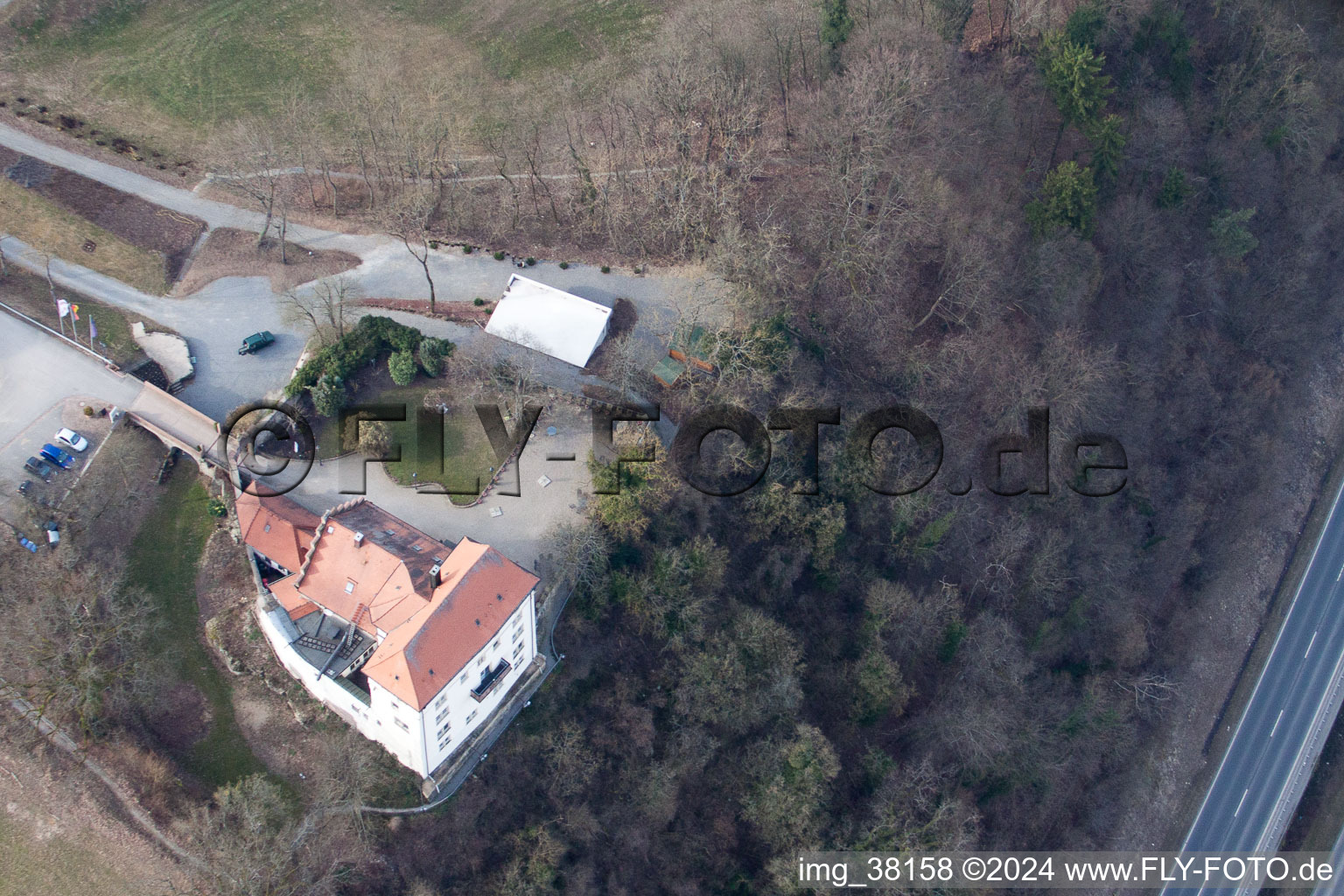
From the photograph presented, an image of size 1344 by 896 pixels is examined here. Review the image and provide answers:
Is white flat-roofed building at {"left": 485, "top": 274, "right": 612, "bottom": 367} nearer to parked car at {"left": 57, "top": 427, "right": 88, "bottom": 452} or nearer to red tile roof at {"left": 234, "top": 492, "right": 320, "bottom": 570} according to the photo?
red tile roof at {"left": 234, "top": 492, "right": 320, "bottom": 570}

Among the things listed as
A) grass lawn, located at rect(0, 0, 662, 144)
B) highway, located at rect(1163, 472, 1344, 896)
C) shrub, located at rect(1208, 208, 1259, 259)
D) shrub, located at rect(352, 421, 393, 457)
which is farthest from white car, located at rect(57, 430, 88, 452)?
shrub, located at rect(1208, 208, 1259, 259)

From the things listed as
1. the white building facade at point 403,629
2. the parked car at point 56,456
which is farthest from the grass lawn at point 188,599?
the parked car at point 56,456

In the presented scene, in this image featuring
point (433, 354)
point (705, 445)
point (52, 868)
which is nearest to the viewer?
point (52, 868)

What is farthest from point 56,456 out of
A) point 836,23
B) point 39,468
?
point 836,23

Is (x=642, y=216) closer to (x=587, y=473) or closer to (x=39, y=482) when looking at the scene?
(x=587, y=473)

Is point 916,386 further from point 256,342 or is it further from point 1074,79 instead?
point 256,342
